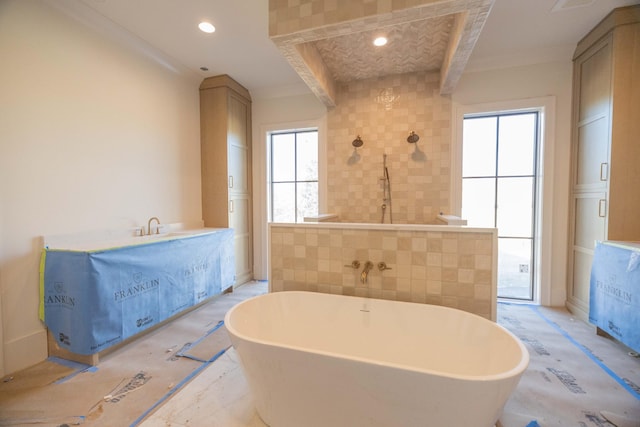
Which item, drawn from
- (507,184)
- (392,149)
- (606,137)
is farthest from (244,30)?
(606,137)

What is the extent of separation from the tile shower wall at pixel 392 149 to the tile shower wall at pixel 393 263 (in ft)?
5.33

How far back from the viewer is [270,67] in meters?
3.11

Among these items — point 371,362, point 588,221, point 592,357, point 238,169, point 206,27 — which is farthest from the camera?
point 238,169

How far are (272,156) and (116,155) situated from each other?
1.96 metres

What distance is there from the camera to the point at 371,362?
3.30 ft

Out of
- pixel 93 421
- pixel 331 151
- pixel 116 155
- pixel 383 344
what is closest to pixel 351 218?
pixel 331 151

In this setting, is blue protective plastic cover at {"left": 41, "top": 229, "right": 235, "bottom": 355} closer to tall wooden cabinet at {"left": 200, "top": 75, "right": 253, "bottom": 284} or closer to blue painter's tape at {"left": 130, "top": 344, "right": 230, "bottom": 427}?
blue painter's tape at {"left": 130, "top": 344, "right": 230, "bottom": 427}

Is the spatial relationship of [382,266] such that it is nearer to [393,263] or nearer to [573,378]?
[393,263]

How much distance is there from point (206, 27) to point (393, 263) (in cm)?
270

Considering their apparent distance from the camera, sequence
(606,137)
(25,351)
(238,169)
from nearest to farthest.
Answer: (25,351) < (606,137) < (238,169)

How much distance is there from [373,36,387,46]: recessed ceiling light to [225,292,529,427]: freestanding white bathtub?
2.41 meters

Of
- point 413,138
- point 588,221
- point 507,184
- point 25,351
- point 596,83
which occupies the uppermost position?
point 596,83

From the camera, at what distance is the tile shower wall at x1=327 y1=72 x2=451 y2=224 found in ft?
10.1

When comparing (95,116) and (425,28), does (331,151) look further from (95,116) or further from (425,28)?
(95,116)
